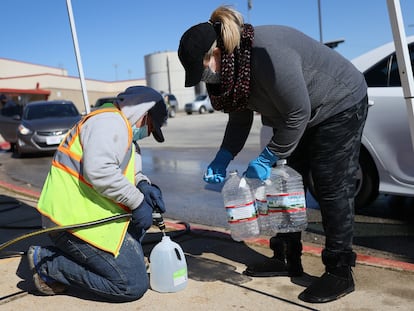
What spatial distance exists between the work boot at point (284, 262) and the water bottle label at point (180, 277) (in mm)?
469

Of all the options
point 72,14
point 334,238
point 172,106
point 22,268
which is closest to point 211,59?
point 334,238

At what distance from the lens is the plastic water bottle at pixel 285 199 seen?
2.95 metres

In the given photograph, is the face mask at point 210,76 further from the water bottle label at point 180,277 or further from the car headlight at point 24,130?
the car headlight at point 24,130

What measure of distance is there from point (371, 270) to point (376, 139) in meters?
1.50

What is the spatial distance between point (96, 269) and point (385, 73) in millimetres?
3186

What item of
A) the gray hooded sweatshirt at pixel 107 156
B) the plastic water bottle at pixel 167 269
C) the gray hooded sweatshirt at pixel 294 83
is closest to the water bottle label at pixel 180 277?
the plastic water bottle at pixel 167 269

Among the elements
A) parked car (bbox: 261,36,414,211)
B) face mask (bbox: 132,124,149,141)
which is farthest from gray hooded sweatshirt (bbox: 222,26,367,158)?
parked car (bbox: 261,36,414,211)

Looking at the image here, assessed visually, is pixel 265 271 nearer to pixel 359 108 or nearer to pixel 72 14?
pixel 359 108

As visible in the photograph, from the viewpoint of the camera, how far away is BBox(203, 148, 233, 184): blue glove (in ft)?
10.6

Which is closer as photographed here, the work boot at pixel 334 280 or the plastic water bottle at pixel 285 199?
the work boot at pixel 334 280

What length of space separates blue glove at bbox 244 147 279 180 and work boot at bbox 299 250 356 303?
64cm

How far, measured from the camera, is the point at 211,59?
258 cm

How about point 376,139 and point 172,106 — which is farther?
point 172,106

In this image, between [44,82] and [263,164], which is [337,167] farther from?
[44,82]
